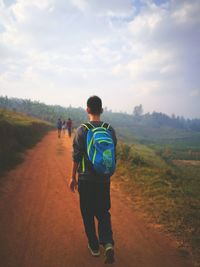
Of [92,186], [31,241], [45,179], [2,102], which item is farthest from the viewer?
[2,102]

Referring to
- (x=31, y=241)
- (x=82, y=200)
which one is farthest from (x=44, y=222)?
(x=82, y=200)

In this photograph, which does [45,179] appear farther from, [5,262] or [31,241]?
[5,262]

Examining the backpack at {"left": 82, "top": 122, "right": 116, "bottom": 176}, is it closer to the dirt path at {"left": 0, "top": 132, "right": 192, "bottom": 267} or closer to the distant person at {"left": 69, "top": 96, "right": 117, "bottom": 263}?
the distant person at {"left": 69, "top": 96, "right": 117, "bottom": 263}

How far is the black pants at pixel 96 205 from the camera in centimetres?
334

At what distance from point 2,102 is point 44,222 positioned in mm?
109419

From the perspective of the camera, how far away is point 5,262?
134 inches

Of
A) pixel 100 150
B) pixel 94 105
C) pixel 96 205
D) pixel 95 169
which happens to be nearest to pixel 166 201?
pixel 96 205

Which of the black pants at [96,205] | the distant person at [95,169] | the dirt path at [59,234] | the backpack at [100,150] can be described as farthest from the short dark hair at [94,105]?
the dirt path at [59,234]

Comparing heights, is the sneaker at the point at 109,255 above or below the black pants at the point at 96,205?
below

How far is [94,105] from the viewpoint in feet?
11.4

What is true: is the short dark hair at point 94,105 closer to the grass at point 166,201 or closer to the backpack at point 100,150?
the backpack at point 100,150

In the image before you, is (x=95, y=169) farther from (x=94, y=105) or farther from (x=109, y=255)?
(x=109, y=255)

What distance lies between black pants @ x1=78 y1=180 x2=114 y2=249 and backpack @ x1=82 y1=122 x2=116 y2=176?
0.30 metres

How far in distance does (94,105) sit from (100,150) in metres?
0.75
